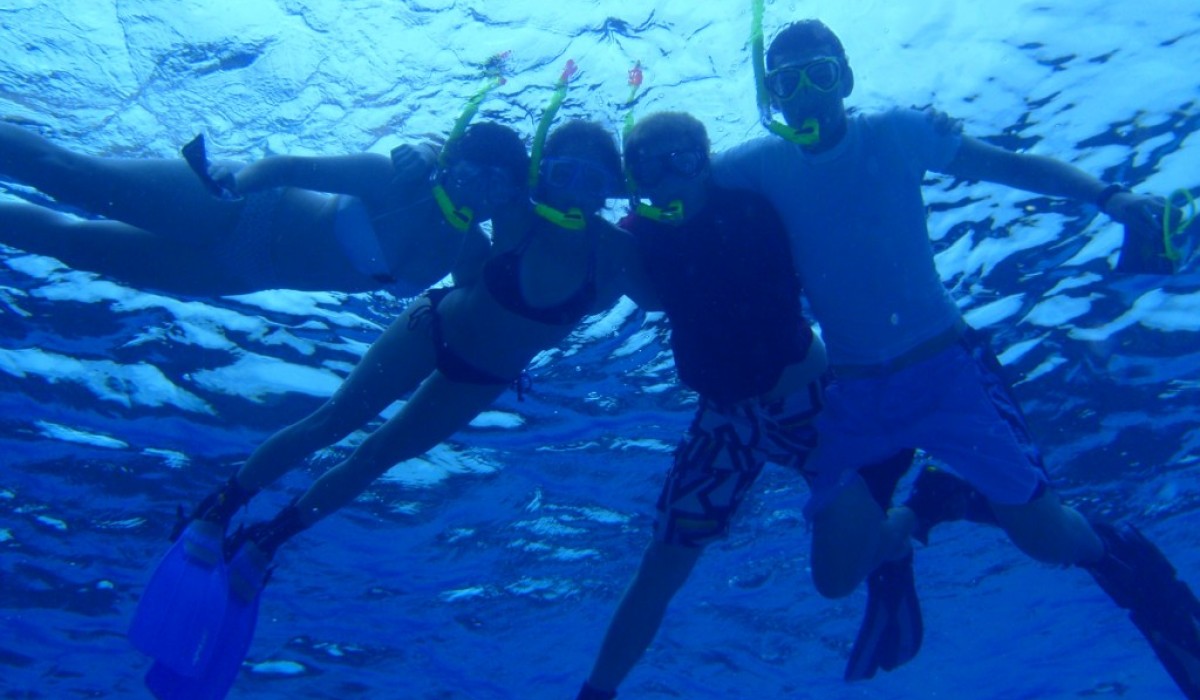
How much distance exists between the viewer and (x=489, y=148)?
552cm

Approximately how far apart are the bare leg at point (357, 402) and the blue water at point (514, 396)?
8.28ft

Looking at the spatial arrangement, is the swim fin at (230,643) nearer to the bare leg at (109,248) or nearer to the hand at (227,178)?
the bare leg at (109,248)

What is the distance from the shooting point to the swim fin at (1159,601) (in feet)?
20.4

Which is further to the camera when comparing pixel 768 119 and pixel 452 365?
pixel 452 365

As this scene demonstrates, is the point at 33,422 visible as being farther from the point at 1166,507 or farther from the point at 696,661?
the point at 1166,507

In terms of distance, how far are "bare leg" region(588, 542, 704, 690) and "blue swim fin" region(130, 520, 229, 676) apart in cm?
288

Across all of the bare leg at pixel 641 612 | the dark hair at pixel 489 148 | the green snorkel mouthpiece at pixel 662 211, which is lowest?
the bare leg at pixel 641 612

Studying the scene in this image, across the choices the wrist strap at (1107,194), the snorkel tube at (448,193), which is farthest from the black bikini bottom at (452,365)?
the wrist strap at (1107,194)

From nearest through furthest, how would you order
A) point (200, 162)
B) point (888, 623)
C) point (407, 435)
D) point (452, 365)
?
point (200, 162)
point (452, 365)
point (407, 435)
point (888, 623)

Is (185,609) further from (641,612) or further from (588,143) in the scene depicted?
(588,143)

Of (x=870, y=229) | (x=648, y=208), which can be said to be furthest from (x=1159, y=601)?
(x=648, y=208)

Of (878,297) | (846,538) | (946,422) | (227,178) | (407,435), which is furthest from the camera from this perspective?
(407,435)

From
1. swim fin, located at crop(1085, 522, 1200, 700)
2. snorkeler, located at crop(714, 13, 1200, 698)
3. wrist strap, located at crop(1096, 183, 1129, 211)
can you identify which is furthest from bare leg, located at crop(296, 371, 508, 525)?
swim fin, located at crop(1085, 522, 1200, 700)

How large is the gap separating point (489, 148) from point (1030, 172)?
12.2 feet
